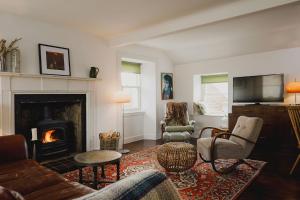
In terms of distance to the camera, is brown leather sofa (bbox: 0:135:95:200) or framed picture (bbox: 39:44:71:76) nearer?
brown leather sofa (bbox: 0:135:95:200)

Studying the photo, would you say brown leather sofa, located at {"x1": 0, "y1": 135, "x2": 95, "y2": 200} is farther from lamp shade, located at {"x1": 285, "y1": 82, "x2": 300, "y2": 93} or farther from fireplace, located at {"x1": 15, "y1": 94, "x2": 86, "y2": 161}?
lamp shade, located at {"x1": 285, "y1": 82, "x2": 300, "y2": 93}

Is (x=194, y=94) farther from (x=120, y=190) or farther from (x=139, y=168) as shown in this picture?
(x=120, y=190)

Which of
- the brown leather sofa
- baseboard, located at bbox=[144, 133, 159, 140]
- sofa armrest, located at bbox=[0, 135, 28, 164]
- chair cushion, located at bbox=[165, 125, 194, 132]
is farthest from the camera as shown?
baseboard, located at bbox=[144, 133, 159, 140]

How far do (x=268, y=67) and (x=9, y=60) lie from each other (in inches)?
200

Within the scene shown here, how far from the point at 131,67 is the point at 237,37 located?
2688mm

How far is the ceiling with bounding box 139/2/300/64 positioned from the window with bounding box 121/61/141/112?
2.62 ft

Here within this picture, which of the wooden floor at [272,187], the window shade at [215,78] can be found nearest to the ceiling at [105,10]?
the wooden floor at [272,187]

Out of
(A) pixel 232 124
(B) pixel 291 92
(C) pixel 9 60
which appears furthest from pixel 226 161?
(C) pixel 9 60

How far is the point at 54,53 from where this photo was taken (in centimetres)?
377

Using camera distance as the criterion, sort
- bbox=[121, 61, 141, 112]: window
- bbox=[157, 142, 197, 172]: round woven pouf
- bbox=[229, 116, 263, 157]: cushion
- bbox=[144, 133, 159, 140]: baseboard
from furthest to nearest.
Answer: bbox=[144, 133, 159, 140]: baseboard < bbox=[121, 61, 141, 112]: window < bbox=[229, 116, 263, 157]: cushion < bbox=[157, 142, 197, 172]: round woven pouf

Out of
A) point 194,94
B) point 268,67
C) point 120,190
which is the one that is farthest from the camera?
point 194,94

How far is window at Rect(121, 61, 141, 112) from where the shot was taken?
5.70m

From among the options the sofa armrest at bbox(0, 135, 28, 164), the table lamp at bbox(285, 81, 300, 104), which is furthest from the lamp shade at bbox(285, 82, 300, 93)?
the sofa armrest at bbox(0, 135, 28, 164)

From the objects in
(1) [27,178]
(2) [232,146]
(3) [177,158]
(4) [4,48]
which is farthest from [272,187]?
(4) [4,48]
